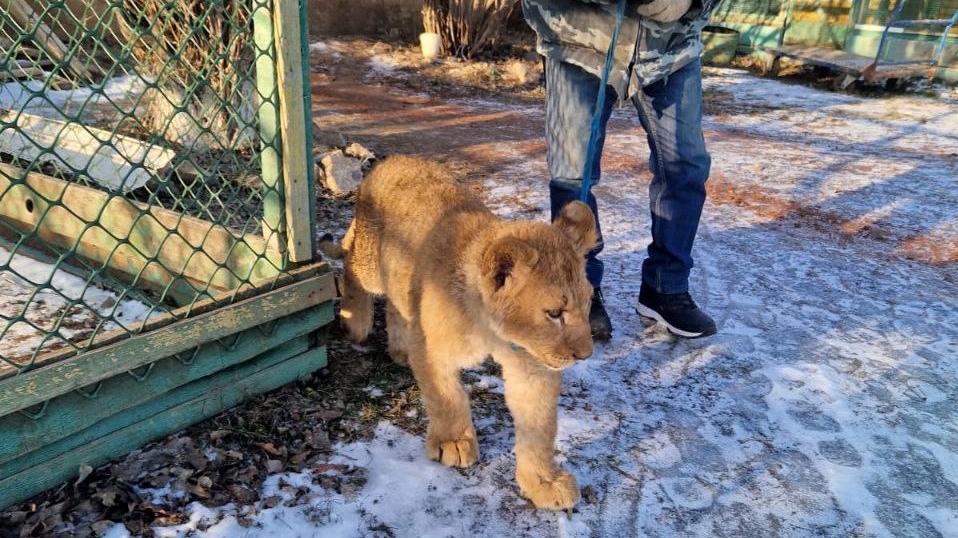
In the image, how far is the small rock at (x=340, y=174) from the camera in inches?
245

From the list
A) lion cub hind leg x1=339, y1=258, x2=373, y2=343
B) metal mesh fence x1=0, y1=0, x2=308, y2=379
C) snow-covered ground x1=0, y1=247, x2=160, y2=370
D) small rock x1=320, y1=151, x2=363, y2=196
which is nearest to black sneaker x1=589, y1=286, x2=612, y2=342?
lion cub hind leg x1=339, y1=258, x2=373, y2=343

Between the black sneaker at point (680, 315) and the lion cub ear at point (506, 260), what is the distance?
1822 mm

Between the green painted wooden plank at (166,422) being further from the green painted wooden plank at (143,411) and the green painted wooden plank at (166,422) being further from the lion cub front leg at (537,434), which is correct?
the lion cub front leg at (537,434)

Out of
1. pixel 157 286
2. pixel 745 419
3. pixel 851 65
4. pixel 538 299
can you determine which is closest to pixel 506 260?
pixel 538 299

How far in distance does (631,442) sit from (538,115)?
8668 mm

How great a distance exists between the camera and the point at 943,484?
297 cm

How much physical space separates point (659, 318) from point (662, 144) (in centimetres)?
110

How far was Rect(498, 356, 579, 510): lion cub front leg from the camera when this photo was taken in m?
2.77

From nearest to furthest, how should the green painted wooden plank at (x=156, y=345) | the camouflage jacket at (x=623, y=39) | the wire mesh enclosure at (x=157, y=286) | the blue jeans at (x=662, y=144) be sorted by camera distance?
the green painted wooden plank at (x=156, y=345), the wire mesh enclosure at (x=157, y=286), the camouflage jacket at (x=623, y=39), the blue jeans at (x=662, y=144)

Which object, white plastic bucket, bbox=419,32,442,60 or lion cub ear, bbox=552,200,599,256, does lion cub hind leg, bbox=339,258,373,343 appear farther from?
white plastic bucket, bbox=419,32,442,60

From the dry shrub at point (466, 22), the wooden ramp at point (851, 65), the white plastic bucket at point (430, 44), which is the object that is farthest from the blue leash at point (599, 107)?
the dry shrub at point (466, 22)

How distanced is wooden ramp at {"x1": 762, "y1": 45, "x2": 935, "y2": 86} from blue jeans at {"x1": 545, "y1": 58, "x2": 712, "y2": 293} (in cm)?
1125

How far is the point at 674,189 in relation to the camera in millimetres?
4031

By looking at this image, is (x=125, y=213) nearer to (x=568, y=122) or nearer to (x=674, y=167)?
(x=568, y=122)
